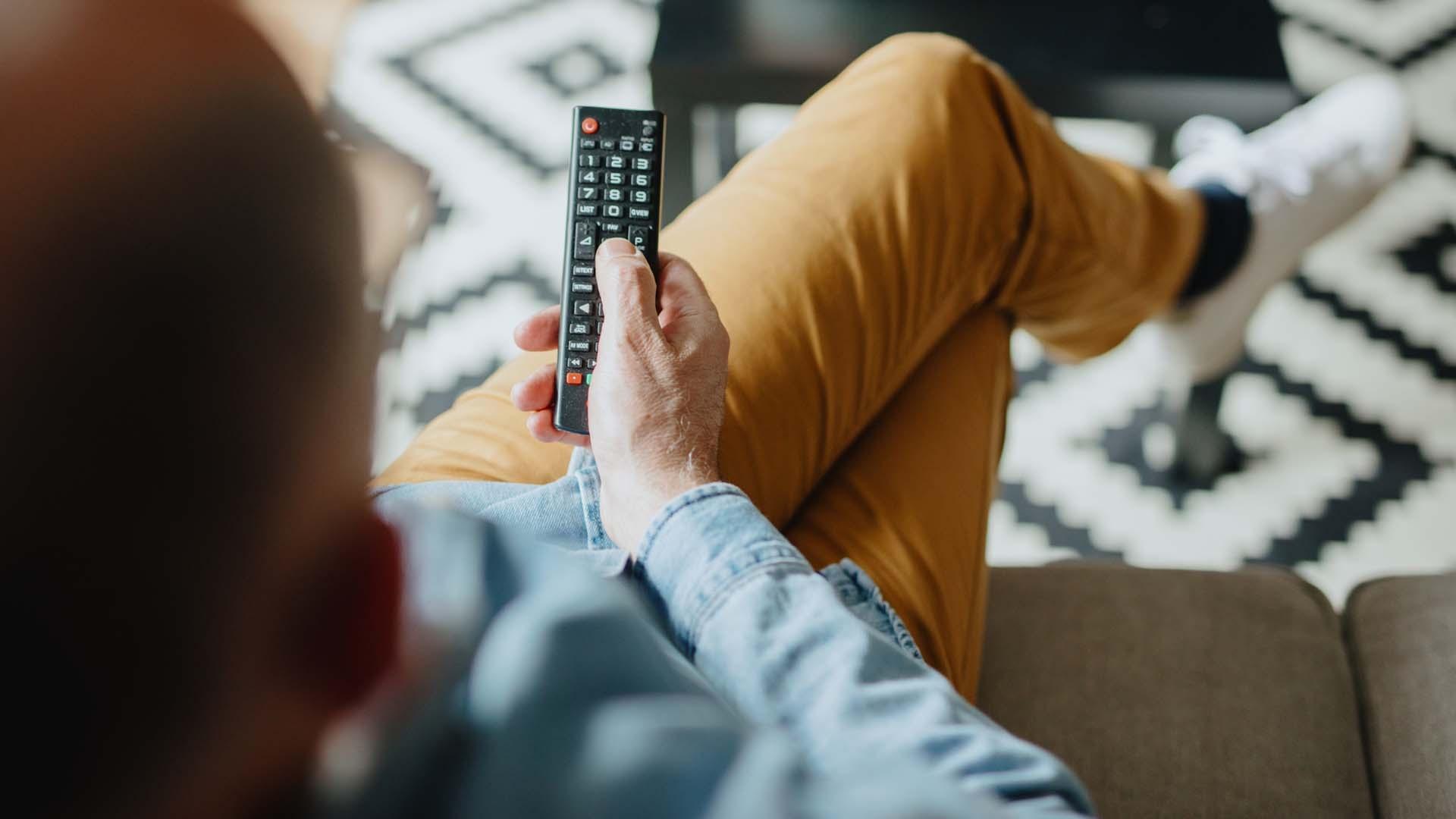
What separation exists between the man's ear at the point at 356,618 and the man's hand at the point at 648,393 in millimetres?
213

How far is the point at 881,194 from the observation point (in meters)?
0.75

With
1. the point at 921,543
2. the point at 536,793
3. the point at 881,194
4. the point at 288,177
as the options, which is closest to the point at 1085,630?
the point at 921,543

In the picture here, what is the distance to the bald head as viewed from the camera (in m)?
0.25

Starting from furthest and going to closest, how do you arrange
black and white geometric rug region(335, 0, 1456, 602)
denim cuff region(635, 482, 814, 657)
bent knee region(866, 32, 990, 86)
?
black and white geometric rug region(335, 0, 1456, 602) < bent knee region(866, 32, 990, 86) < denim cuff region(635, 482, 814, 657)

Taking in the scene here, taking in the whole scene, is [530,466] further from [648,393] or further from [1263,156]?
[1263,156]

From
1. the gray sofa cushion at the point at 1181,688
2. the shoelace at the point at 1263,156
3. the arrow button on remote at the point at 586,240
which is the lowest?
the gray sofa cushion at the point at 1181,688

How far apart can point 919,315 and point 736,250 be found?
131mm

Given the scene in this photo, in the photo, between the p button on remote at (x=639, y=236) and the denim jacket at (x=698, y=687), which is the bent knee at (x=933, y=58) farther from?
the denim jacket at (x=698, y=687)

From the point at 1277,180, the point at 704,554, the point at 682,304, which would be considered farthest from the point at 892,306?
the point at 1277,180

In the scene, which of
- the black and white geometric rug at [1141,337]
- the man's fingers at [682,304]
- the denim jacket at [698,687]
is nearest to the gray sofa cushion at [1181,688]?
the denim jacket at [698,687]

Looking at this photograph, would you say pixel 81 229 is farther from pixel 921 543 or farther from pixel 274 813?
pixel 921 543

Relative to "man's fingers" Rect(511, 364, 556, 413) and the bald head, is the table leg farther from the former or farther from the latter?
the bald head

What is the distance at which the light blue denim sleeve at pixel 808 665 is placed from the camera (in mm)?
456

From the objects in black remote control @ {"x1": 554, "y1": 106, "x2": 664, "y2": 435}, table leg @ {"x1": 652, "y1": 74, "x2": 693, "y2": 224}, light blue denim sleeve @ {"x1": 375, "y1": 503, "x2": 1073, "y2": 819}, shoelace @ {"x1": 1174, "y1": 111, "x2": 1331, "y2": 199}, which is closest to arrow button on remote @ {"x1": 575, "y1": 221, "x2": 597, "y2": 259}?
black remote control @ {"x1": 554, "y1": 106, "x2": 664, "y2": 435}
